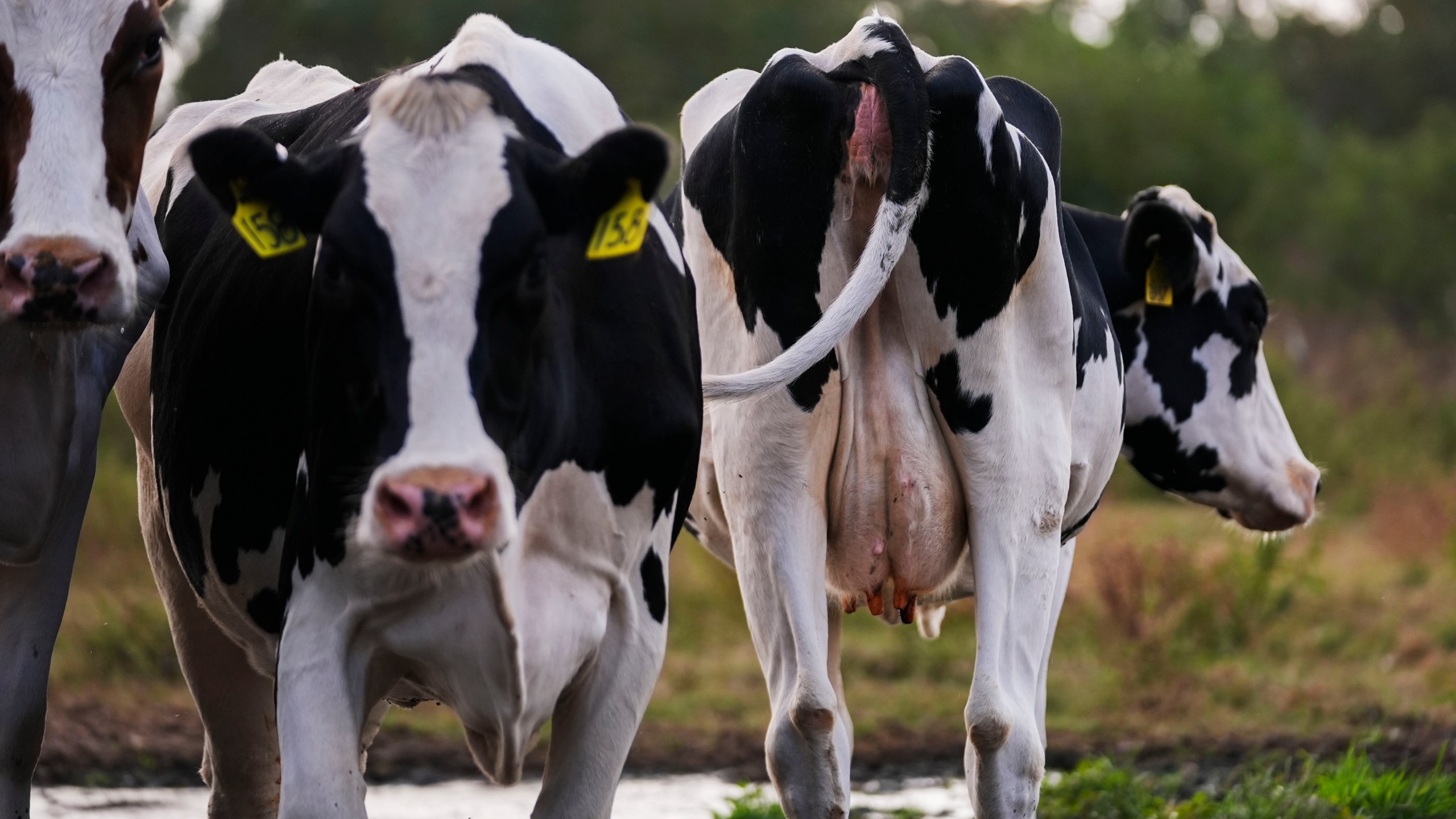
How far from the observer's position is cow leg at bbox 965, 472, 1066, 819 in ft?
15.0

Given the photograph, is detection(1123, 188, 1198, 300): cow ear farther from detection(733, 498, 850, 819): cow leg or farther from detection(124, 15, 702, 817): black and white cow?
detection(124, 15, 702, 817): black and white cow

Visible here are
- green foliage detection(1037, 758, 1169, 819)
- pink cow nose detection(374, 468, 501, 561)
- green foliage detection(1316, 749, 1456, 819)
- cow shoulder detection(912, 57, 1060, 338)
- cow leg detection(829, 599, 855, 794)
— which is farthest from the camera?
green foliage detection(1037, 758, 1169, 819)

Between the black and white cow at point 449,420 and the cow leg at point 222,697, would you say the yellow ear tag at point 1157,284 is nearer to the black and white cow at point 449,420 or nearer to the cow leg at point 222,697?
the black and white cow at point 449,420

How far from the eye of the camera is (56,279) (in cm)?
355

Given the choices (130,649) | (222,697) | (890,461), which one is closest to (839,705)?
(890,461)

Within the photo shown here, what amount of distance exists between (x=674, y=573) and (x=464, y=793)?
14.8ft

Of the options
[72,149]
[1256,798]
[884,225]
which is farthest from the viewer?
[1256,798]

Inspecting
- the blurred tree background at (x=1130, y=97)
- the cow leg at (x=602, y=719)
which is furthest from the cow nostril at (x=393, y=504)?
the blurred tree background at (x=1130, y=97)

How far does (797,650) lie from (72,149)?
6.75 ft

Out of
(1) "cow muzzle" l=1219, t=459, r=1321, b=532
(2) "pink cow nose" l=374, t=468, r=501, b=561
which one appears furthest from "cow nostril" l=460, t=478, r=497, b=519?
(1) "cow muzzle" l=1219, t=459, r=1321, b=532

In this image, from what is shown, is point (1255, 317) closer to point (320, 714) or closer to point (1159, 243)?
point (1159, 243)

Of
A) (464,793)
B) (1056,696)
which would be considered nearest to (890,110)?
(464,793)

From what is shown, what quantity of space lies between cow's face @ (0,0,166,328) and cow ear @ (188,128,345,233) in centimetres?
35

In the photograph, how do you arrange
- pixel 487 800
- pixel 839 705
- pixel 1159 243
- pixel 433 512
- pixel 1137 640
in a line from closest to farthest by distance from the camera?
1. pixel 433 512
2. pixel 839 705
3. pixel 1159 243
4. pixel 487 800
5. pixel 1137 640
